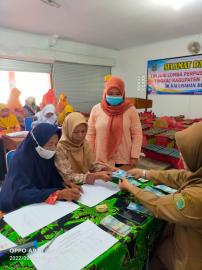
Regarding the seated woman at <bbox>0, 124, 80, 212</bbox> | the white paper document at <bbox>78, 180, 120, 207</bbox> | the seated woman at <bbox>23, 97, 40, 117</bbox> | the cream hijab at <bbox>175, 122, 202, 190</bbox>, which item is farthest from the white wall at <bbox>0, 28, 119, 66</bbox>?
the cream hijab at <bbox>175, 122, 202, 190</bbox>

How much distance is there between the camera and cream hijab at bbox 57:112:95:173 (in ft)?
5.02

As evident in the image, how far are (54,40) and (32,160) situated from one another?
373 centimetres

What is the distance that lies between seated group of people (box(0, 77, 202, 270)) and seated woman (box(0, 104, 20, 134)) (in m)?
2.39

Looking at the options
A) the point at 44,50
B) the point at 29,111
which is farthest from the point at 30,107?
the point at 44,50

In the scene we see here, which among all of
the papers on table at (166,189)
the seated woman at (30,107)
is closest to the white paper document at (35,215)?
the papers on table at (166,189)

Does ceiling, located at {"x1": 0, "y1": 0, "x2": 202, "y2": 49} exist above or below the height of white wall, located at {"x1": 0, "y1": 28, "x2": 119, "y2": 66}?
above

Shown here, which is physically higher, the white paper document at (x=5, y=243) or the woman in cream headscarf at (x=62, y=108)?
the woman in cream headscarf at (x=62, y=108)

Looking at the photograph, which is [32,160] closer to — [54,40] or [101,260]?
[101,260]

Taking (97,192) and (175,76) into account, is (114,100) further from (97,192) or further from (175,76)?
(175,76)

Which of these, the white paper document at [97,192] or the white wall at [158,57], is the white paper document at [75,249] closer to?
the white paper document at [97,192]

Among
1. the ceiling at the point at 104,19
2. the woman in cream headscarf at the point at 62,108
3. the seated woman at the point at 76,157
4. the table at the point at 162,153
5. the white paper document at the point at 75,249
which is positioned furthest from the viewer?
the woman in cream headscarf at the point at 62,108

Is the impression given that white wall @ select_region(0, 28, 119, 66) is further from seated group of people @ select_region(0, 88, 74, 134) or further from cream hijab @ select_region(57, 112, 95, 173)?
cream hijab @ select_region(57, 112, 95, 173)

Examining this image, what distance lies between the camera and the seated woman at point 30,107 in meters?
4.36

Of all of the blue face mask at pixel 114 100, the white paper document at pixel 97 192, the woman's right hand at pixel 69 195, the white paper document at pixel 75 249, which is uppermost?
the blue face mask at pixel 114 100
